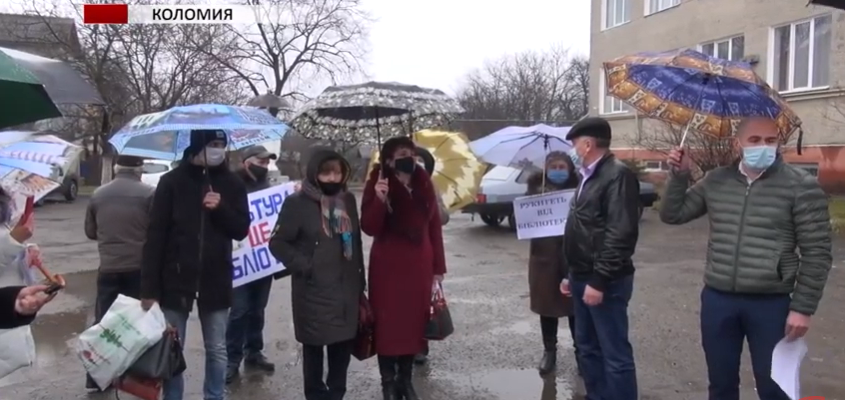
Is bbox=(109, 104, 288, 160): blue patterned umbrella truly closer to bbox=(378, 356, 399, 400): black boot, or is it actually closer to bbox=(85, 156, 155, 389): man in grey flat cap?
bbox=(85, 156, 155, 389): man in grey flat cap

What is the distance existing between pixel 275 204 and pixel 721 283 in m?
4.12

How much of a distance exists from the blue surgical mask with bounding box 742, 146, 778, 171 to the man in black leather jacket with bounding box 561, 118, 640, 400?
705mm

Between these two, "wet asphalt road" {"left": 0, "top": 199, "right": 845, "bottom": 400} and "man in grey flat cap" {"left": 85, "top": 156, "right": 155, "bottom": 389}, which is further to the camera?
"wet asphalt road" {"left": 0, "top": 199, "right": 845, "bottom": 400}

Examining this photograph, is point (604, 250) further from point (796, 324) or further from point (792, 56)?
point (792, 56)

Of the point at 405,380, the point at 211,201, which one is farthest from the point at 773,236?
the point at 211,201

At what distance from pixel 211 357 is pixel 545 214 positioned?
2772mm

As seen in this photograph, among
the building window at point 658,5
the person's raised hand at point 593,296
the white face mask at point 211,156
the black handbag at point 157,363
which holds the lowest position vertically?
the black handbag at point 157,363

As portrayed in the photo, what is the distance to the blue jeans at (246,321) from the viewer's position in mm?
6172

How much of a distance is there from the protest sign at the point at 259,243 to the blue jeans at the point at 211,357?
104 cm

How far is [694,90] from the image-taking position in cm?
442

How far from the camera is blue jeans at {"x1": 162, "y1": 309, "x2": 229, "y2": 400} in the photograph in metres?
4.92

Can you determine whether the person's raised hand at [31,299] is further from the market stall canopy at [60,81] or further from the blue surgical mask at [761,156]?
the blue surgical mask at [761,156]

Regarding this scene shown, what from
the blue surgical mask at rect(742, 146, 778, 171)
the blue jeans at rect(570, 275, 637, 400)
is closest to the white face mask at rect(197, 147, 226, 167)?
the blue jeans at rect(570, 275, 637, 400)

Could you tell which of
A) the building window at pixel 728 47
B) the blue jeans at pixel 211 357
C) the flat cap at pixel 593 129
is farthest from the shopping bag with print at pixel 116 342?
the building window at pixel 728 47
